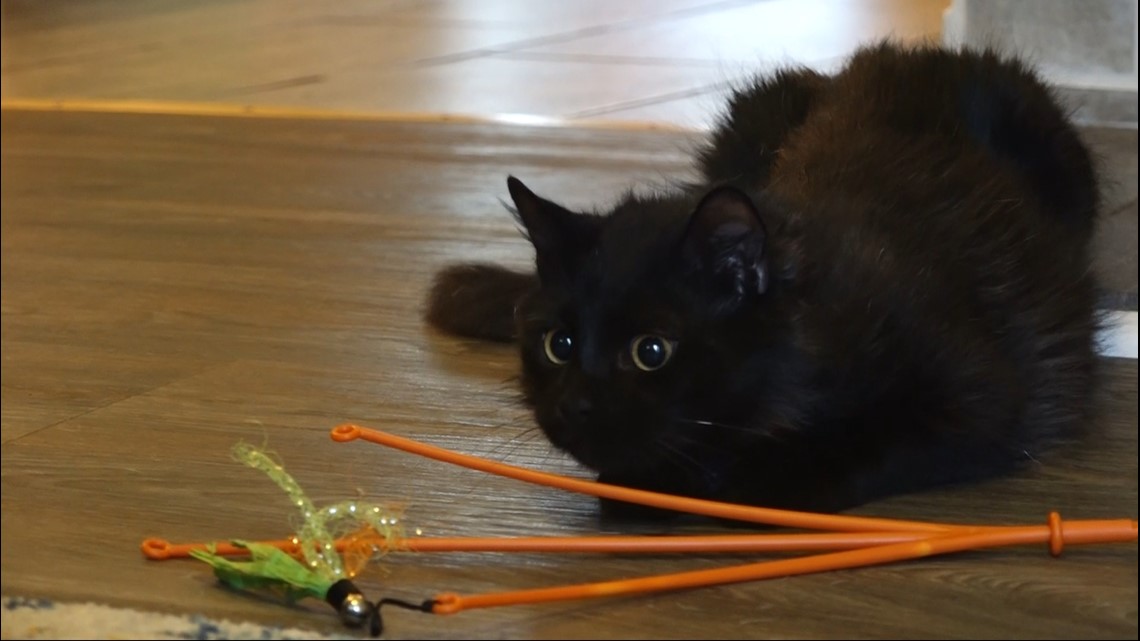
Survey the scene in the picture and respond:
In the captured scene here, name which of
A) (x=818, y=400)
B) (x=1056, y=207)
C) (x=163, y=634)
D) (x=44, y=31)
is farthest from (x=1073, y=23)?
(x=44, y=31)

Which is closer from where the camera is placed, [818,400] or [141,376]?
[818,400]

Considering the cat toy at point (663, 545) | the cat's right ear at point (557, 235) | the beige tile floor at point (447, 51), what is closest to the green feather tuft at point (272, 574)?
the cat toy at point (663, 545)

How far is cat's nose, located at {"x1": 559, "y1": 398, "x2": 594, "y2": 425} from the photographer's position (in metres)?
1.11

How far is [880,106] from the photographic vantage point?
160 cm

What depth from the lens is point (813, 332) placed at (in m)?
1.16

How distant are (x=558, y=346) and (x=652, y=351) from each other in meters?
0.09

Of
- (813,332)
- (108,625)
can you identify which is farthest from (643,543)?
(108,625)

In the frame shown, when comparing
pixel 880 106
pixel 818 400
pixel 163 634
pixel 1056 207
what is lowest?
pixel 163 634

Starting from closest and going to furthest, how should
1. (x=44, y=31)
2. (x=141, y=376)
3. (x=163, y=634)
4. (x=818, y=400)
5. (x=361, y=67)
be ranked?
1. (x=163, y=634)
2. (x=818, y=400)
3. (x=141, y=376)
4. (x=361, y=67)
5. (x=44, y=31)

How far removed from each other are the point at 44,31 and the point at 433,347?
409cm

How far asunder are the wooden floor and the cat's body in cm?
8

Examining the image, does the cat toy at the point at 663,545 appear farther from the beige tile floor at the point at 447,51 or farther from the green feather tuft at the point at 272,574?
the beige tile floor at the point at 447,51

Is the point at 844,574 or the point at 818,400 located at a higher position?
the point at 818,400

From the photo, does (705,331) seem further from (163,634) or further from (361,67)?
(361,67)
